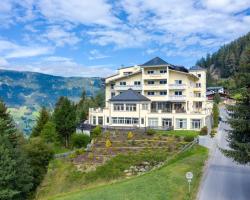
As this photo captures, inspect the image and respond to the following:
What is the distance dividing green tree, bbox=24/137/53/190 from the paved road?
18934 millimetres

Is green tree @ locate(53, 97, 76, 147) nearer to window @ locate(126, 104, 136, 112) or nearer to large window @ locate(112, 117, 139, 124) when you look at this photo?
large window @ locate(112, 117, 139, 124)

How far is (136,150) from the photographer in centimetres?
4069

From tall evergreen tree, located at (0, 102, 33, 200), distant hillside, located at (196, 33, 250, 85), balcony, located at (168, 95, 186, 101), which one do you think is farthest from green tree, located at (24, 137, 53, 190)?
distant hillside, located at (196, 33, 250, 85)

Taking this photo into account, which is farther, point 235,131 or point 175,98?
point 175,98

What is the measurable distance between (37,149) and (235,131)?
78.6ft

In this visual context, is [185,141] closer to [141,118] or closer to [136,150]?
[136,150]

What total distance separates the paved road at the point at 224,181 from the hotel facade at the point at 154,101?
18.4m

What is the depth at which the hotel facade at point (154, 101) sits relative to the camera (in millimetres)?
52219

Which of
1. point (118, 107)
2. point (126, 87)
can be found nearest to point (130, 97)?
point (118, 107)

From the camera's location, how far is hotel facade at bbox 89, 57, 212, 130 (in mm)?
52219

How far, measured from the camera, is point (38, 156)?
37500 mm

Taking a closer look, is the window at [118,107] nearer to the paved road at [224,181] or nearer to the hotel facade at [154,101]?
the hotel facade at [154,101]

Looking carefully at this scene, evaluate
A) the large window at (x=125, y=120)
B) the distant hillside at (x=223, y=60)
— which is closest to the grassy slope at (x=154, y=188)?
the large window at (x=125, y=120)

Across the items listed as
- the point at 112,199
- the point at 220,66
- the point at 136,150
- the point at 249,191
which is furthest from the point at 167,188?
the point at 220,66
